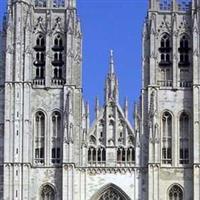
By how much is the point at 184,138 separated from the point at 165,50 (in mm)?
5041

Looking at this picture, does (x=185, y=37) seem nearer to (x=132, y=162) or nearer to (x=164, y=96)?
(x=164, y=96)

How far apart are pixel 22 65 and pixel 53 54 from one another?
196 centimetres

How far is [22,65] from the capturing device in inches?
2355

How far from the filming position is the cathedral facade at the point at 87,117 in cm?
5862

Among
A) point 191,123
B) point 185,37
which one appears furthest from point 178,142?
point 185,37

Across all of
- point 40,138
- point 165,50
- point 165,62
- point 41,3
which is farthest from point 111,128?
point 41,3

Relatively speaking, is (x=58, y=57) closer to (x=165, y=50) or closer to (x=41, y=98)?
(x=41, y=98)

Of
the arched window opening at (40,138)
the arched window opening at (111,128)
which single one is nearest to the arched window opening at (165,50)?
the arched window opening at (111,128)

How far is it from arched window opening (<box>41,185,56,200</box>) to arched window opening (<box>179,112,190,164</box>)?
7.06m

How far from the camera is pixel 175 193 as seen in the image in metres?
58.8

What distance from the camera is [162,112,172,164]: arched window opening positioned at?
59.4m

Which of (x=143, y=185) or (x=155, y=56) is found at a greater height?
(x=155, y=56)

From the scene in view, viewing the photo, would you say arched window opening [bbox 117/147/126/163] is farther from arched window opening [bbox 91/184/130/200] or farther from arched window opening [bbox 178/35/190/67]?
arched window opening [bbox 178/35/190/67]

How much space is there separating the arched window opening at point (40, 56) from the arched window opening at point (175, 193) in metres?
9.28
